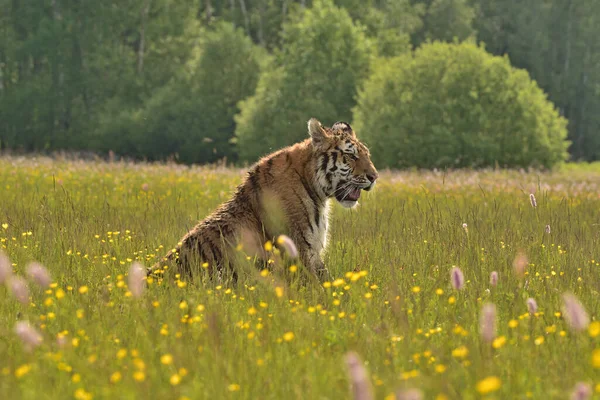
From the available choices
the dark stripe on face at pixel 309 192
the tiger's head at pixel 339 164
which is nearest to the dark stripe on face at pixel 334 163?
the tiger's head at pixel 339 164

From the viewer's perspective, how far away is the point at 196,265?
605 cm

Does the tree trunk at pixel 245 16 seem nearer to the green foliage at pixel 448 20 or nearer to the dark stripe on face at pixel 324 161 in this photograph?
the green foliage at pixel 448 20

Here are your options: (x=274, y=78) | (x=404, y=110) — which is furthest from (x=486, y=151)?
(x=274, y=78)

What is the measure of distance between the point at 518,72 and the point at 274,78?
14.7 m

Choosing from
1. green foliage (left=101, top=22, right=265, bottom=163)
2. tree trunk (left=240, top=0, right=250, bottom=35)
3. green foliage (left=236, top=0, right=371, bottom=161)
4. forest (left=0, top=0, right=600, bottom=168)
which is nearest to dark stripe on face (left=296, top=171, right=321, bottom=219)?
forest (left=0, top=0, right=600, bottom=168)

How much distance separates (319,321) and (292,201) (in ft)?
5.49

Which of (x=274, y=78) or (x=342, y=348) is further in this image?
(x=274, y=78)

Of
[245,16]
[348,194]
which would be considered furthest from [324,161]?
[245,16]

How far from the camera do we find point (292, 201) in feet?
21.4

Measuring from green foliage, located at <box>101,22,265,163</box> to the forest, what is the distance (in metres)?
0.09

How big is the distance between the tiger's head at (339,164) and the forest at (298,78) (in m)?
25.7

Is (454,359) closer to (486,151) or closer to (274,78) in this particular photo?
(486,151)

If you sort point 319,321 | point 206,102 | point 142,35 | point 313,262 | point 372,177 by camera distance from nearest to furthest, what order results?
point 319,321 → point 313,262 → point 372,177 → point 206,102 → point 142,35

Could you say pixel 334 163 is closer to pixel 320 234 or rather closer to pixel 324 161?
pixel 324 161
